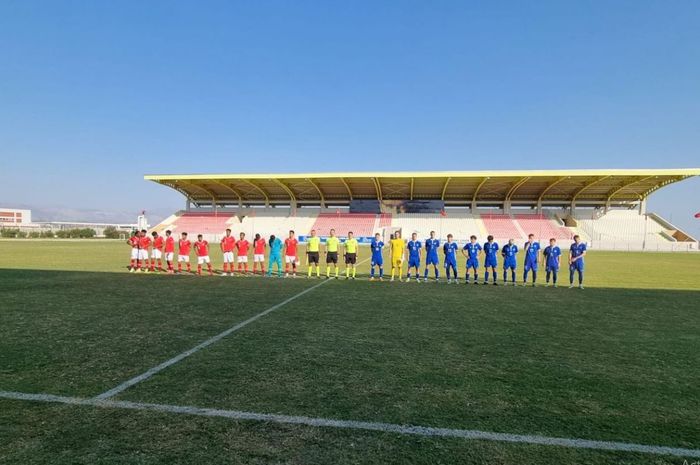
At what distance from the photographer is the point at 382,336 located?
5875mm

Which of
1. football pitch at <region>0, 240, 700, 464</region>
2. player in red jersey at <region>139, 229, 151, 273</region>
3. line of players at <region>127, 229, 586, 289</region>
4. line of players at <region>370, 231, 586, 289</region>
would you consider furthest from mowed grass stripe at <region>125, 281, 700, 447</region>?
player in red jersey at <region>139, 229, 151, 273</region>

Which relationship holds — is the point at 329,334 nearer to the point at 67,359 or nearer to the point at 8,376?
the point at 67,359

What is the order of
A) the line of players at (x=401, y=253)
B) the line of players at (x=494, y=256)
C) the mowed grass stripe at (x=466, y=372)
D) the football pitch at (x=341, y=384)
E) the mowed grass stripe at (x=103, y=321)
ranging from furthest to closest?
the line of players at (x=401, y=253) → the line of players at (x=494, y=256) → the mowed grass stripe at (x=103, y=321) → the mowed grass stripe at (x=466, y=372) → the football pitch at (x=341, y=384)

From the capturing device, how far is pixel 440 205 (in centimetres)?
5044

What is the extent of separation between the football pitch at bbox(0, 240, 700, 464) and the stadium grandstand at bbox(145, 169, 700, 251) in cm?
3719

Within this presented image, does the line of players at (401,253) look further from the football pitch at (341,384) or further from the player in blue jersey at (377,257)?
the football pitch at (341,384)

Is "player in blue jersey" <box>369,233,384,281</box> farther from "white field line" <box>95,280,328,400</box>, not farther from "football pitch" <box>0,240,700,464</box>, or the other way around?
"white field line" <box>95,280,328,400</box>

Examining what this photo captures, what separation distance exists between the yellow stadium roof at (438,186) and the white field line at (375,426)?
133 feet

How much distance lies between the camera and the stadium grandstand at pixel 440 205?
4362 cm

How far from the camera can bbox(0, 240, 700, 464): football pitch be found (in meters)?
2.78

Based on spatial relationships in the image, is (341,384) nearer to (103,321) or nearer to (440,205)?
(103,321)

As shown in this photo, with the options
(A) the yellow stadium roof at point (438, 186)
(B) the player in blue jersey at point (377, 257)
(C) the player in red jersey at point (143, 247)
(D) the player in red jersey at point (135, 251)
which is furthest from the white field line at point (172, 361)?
(A) the yellow stadium roof at point (438, 186)

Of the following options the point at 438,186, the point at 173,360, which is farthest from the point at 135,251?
the point at 438,186

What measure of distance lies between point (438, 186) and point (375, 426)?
152ft
